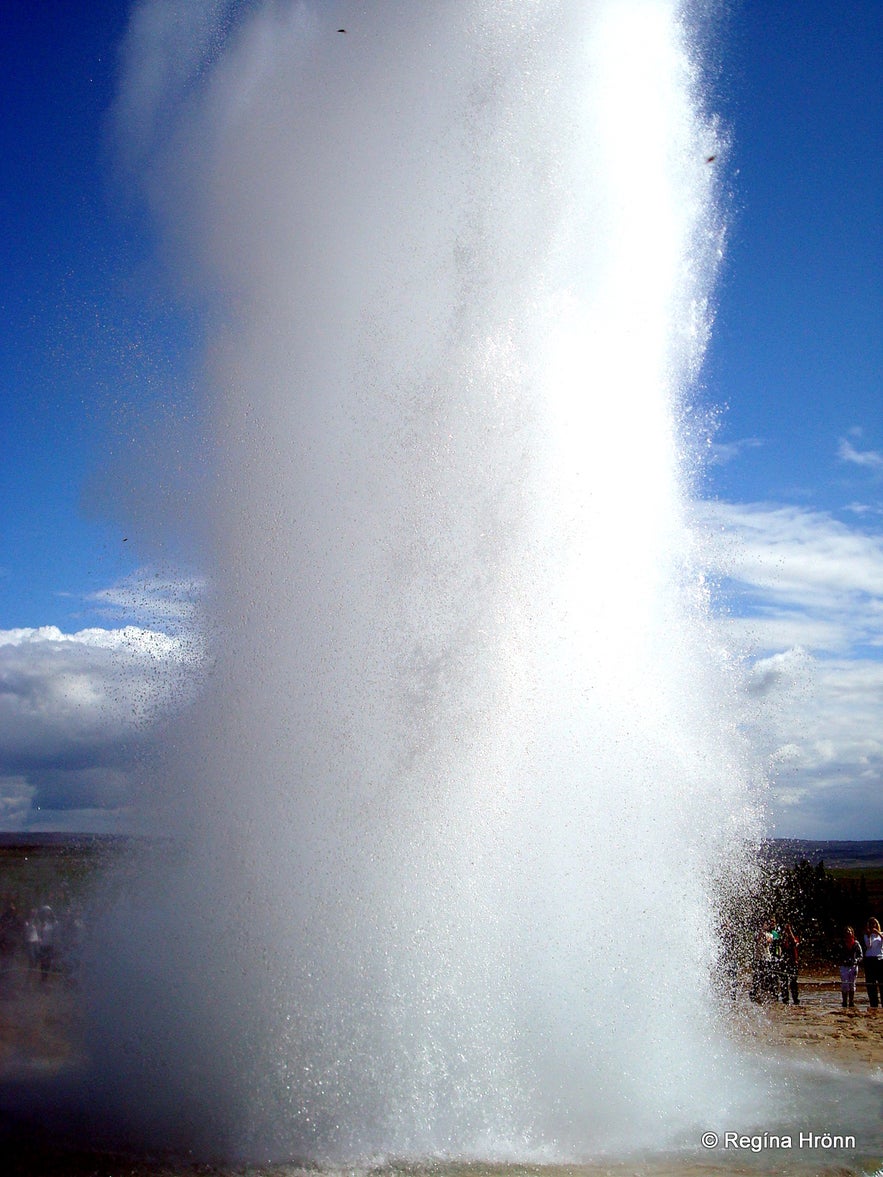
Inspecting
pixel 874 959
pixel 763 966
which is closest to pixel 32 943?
pixel 763 966

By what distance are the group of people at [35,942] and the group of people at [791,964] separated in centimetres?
1042

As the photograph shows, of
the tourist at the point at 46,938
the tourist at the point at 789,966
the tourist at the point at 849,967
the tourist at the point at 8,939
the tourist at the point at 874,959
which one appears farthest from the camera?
the tourist at the point at 789,966

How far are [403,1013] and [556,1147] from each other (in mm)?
1548

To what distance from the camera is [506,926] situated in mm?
9039

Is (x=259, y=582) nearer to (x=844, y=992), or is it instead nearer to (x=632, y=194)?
(x=632, y=194)

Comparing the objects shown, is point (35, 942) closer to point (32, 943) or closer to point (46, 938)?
point (32, 943)

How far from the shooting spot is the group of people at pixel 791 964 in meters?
15.0

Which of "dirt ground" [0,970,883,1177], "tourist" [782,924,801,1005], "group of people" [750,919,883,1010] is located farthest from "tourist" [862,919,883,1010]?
"tourist" [782,924,801,1005]

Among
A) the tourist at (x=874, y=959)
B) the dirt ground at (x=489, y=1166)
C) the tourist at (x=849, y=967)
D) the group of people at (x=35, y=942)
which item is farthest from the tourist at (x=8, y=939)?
the tourist at (x=874, y=959)

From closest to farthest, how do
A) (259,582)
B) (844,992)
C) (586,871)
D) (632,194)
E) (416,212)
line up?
1. (586,871)
2. (259,582)
3. (416,212)
4. (632,194)
5. (844,992)

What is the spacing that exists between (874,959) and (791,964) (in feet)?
7.57

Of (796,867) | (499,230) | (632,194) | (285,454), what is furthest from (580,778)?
(796,867)

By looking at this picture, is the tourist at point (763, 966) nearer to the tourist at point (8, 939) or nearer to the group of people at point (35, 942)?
the group of people at point (35, 942)

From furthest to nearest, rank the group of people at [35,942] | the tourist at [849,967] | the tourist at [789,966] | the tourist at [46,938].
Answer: the tourist at [789,966] < the tourist at [849,967] < the tourist at [46,938] < the group of people at [35,942]
